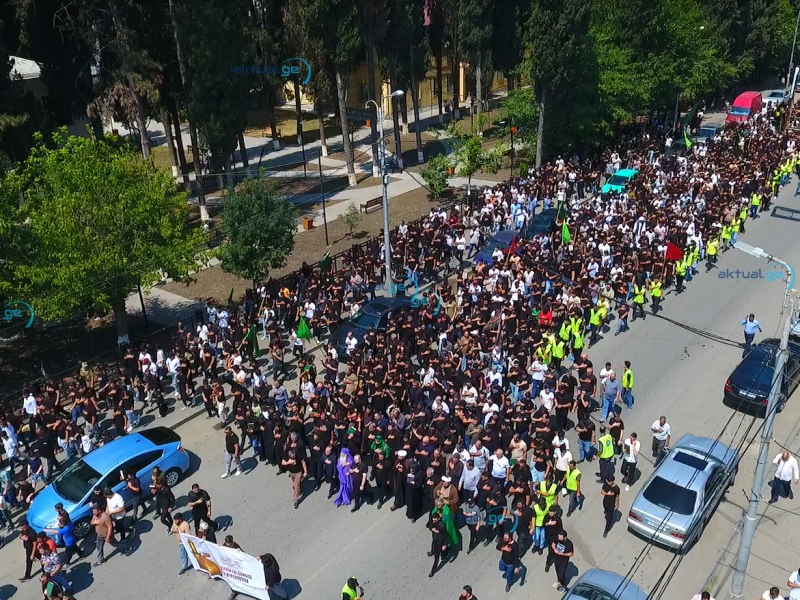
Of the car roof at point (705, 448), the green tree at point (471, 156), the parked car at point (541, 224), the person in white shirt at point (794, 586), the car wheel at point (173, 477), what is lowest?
the car wheel at point (173, 477)

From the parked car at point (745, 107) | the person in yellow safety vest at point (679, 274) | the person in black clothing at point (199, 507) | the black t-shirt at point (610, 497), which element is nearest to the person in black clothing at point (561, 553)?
the black t-shirt at point (610, 497)

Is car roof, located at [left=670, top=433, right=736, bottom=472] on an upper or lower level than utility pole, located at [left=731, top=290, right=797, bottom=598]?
lower

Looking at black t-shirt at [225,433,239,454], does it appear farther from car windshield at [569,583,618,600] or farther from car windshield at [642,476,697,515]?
car windshield at [642,476,697,515]

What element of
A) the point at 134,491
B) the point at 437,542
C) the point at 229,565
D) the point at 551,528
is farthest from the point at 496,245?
the point at 229,565

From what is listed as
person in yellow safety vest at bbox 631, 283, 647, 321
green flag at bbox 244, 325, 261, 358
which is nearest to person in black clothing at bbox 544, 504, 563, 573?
person in yellow safety vest at bbox 631, 283, 647, 321

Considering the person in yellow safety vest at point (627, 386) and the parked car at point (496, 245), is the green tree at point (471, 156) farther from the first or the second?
the person in yellow safety vest at point (627, 386)

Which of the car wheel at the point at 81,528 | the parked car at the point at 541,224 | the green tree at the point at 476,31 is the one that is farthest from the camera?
the green tree at the point at 476,31
